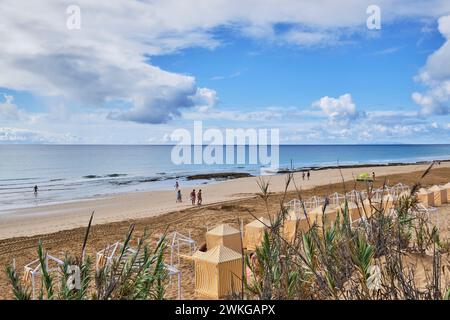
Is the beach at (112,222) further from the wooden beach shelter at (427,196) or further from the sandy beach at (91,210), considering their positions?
the wooden beach shelter at (427,196)

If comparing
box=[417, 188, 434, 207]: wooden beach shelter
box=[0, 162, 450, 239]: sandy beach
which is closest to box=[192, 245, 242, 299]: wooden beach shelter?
box=[0, 162, 450, 239]: sandy beach

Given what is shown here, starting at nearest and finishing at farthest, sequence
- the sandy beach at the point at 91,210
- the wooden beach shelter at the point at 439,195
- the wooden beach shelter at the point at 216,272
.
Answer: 1. the wooden beach shelter at the point at 216,272
2. the wooden beach shelter at the point at 439,195
3. the sandy beach at the point at 91,210

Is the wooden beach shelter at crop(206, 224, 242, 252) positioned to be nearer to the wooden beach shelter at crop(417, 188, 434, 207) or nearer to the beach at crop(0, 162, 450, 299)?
the beach at crop(0, 162, 450, 299)

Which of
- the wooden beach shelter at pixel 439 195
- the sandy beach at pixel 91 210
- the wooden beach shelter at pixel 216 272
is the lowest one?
the sandy beach at pixel 91 210

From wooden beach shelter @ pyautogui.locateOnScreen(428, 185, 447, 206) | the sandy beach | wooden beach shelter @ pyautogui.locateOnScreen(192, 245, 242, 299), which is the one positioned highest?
wooden beach shelter @ pyautogui.locateOnScreen(428, 185, 447, 206)

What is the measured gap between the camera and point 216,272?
8.38 m

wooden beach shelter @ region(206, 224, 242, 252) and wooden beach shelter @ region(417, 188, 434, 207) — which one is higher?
wooden beach shelter @ region(417, 188, 434, 207)

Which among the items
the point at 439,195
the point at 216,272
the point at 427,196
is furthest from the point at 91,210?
the point at 439,195

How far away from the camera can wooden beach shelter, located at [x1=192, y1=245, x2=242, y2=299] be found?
8383mm

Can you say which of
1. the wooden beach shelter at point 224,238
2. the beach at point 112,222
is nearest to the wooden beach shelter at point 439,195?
the beach at point 112,222

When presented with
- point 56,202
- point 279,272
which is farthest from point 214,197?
point 279,272

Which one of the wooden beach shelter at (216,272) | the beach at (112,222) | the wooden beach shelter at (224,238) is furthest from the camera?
the beach at (112,222)

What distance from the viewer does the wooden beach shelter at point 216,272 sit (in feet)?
27.5

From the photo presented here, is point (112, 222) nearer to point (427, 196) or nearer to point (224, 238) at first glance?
point (224, 238)
